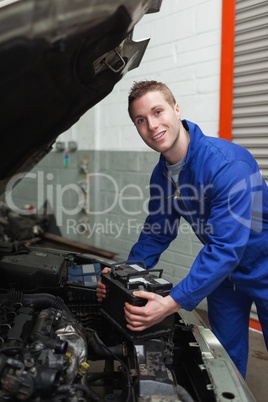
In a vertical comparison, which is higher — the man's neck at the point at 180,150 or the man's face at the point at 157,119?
the man's face at the point at 157,119

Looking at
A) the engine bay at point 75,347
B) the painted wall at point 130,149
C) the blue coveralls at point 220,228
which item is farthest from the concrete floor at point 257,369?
the engine bay at point 75,347

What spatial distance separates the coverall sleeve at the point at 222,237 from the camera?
1.11m

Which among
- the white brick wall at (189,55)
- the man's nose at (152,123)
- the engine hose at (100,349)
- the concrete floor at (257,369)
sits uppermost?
the white brick wall at (189,55)

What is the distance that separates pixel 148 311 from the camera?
104cm

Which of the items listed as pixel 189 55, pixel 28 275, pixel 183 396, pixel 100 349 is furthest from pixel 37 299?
pixel 189 55

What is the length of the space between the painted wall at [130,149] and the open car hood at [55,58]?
56.1 inches

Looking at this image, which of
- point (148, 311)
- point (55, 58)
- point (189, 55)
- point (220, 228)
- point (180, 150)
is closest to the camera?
point (55, 58)

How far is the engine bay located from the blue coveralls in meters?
0.20

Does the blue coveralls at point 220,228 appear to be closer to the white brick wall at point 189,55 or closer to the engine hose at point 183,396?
the engine hose at point 183,396

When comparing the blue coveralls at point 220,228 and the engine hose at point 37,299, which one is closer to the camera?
the blue coveralls at point 220,228

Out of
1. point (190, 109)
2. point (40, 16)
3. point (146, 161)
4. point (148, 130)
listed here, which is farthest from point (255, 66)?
point (40, 16)

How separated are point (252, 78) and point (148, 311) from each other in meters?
1.93

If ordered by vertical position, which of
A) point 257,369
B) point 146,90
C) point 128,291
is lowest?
point 257,369

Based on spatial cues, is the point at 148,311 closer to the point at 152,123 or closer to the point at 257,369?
the point at 152,123
